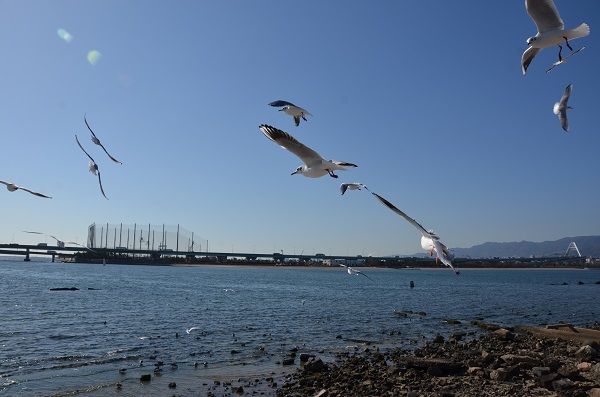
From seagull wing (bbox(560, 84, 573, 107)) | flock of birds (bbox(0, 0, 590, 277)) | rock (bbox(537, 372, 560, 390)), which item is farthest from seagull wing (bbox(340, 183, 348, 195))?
rock (bbox(537, 372, 560, 390))

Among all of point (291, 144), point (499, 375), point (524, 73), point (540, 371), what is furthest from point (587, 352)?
point (291, 144)

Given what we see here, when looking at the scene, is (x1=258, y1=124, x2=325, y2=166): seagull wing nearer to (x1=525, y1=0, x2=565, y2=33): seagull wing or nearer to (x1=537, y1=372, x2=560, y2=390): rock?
(x1=525, y1=0, x2=565, y2=33): seagull wing

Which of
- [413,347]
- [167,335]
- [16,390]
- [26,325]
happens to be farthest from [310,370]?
[26,325]

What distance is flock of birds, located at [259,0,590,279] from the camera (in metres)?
5.34

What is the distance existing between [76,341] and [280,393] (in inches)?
454

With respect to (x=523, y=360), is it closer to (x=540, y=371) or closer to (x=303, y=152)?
(x=540, y=371)

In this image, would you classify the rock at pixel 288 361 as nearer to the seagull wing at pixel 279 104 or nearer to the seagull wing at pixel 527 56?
the seagull wing at pixel 279 104

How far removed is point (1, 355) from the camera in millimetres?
16859

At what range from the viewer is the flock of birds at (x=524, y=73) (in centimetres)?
534

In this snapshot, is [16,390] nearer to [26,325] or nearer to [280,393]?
[280,393]

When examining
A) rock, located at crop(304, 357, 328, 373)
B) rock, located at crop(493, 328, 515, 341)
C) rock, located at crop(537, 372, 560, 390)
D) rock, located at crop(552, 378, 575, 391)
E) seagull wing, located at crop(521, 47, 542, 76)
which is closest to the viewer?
seagull wing, located at crop(521, 47, 542, 76)

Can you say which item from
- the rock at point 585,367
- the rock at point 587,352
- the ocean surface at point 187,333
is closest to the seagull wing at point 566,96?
the rock at point 585,367

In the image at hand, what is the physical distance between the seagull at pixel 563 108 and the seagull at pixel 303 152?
3.19 meters

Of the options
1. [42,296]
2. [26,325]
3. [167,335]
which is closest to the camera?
[167,335]
